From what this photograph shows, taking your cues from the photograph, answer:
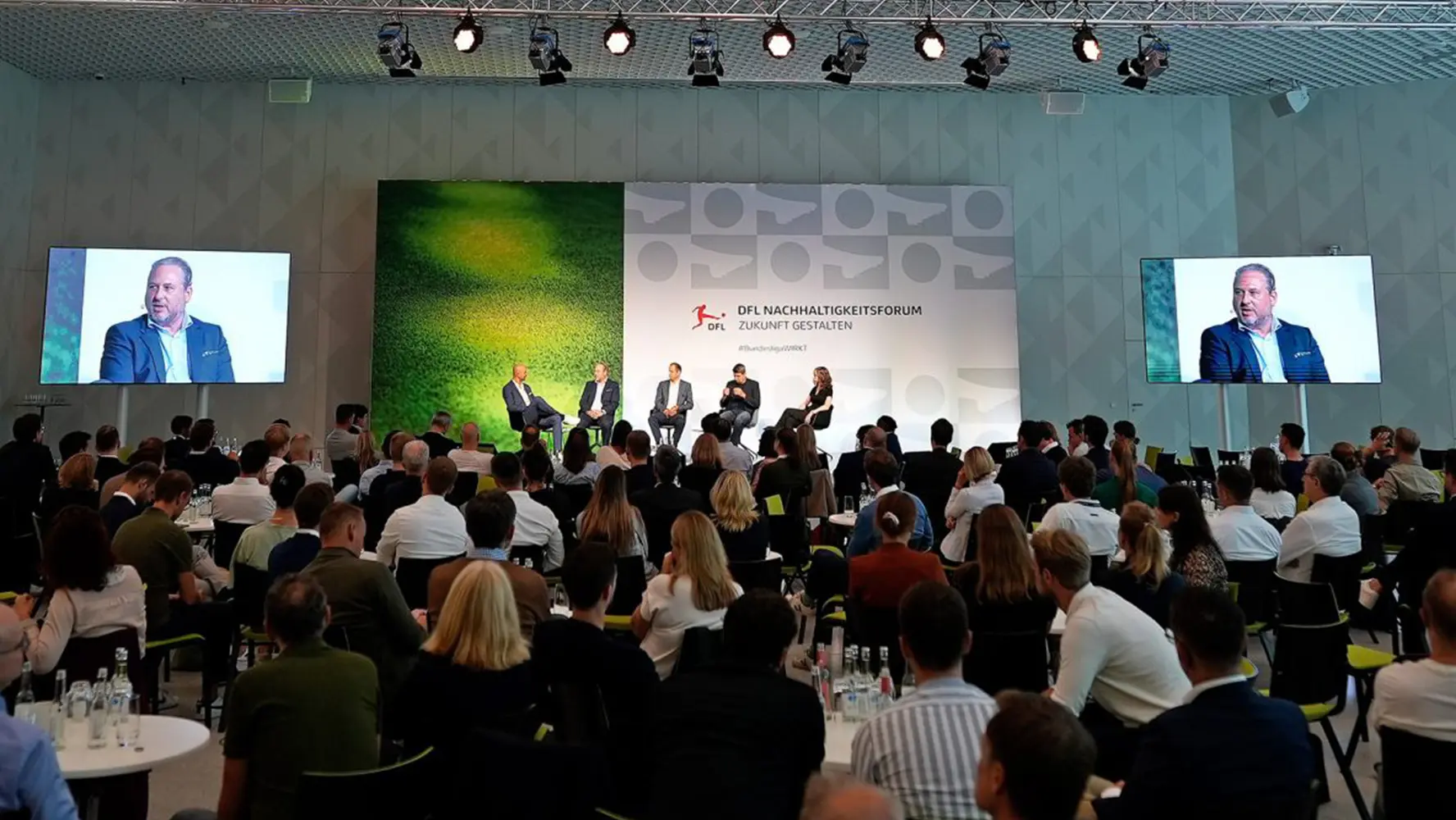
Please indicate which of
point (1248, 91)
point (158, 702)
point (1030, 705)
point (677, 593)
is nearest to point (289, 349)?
point (158, 702)

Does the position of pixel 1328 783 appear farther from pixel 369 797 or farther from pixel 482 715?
pixel 369 797

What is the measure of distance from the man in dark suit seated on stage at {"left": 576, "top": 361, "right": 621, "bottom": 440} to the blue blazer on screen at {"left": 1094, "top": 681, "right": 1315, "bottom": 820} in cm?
997

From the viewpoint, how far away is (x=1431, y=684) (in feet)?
8.16

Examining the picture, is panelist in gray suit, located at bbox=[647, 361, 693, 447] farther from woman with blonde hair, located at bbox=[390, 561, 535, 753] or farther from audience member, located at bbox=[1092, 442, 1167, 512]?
woman with blonde hair, located at bbox=[390, 561, 535, 753]

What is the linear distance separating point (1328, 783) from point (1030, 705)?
3489mm

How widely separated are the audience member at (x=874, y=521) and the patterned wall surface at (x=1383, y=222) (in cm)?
961

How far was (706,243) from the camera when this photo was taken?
1227 cm

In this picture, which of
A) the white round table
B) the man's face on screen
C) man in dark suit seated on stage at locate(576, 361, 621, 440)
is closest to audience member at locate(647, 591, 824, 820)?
the white round table

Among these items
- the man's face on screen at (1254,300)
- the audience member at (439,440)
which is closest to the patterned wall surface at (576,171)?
the man's face on screen at (1254,300)

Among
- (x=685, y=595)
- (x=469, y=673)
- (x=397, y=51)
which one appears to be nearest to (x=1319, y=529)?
(x=685, y=595)

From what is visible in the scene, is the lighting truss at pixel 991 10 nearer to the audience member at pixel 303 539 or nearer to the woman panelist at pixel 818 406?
the woman panelist at pixel 818 406

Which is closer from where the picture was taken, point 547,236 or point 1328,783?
point 1328,783

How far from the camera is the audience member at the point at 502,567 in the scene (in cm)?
355

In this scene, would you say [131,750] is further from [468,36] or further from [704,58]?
[704,58]
